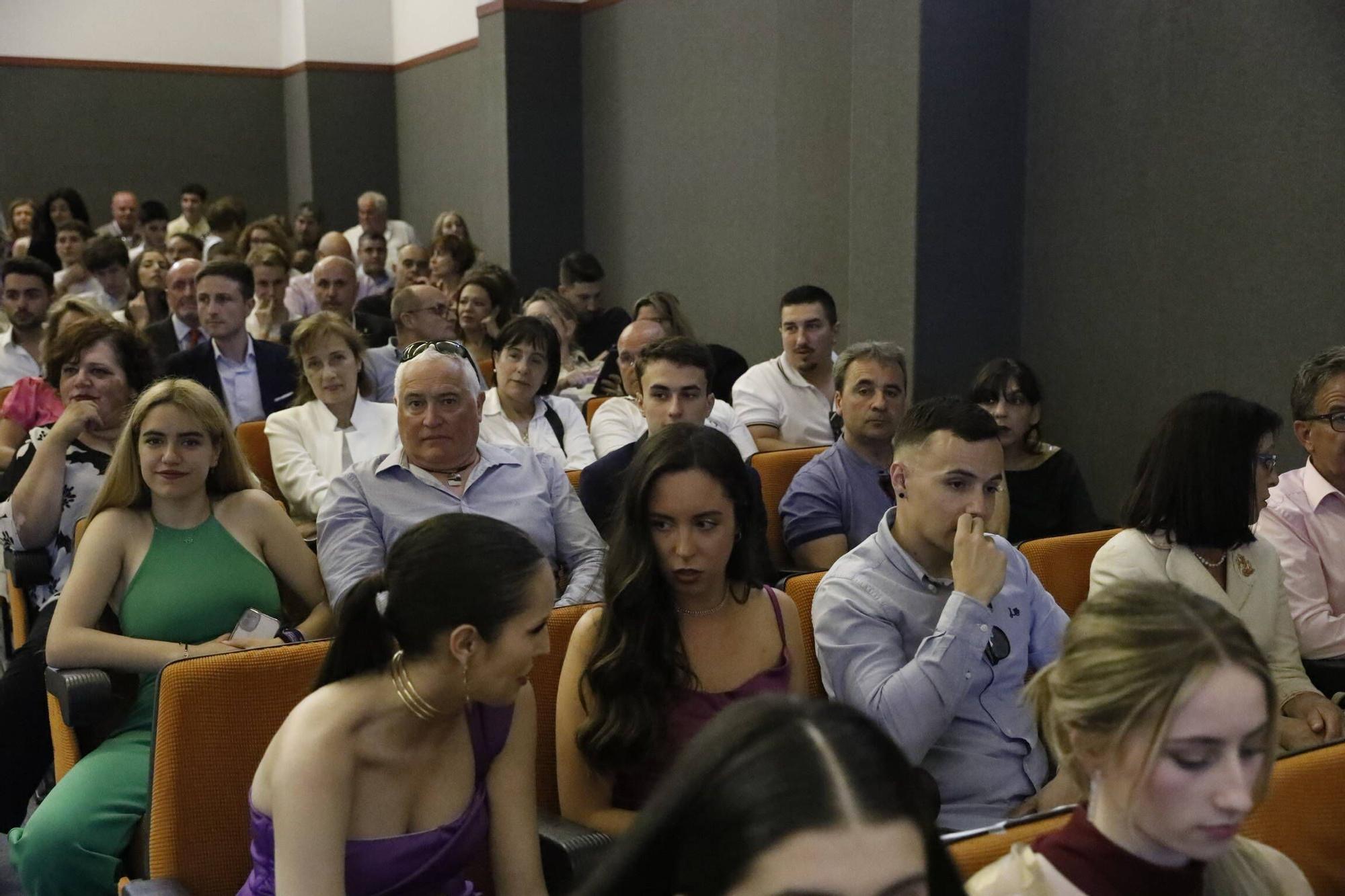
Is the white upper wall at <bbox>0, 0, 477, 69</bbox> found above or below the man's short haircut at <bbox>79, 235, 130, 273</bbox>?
above

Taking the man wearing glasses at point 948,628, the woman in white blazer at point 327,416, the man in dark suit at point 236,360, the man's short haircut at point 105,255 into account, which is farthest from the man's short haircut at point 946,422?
the man's short haircut at point 105,255

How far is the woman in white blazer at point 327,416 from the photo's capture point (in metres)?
4.05

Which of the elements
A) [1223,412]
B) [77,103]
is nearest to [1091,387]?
[1223,412]

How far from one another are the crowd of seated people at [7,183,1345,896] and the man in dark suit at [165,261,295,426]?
1.82 feet

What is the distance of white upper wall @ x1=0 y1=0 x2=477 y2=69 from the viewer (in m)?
11.1

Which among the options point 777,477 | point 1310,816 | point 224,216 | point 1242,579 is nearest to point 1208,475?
point 1242,579

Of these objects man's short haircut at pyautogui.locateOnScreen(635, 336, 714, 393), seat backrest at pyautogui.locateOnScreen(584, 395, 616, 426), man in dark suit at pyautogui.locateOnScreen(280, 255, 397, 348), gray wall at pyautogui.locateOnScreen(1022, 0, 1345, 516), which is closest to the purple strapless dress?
man's short haircut at pyautogui.locateOnScreen(635, 336, 714, 393)

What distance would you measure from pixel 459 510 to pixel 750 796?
2138mm

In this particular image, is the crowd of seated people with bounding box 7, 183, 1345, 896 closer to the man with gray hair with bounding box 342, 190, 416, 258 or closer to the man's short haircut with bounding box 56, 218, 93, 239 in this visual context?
the man's short haircut with bounding box 56, 218, 93, 239

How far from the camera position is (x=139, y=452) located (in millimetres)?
2721

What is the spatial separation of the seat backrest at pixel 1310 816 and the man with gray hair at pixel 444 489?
5.12 ft

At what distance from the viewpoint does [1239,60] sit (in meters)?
4.07

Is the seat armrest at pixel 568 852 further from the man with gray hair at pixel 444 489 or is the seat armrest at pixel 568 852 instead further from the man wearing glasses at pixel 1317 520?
the man wearing glasses at pixel 1317 520

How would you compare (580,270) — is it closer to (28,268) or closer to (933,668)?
(28,268)
